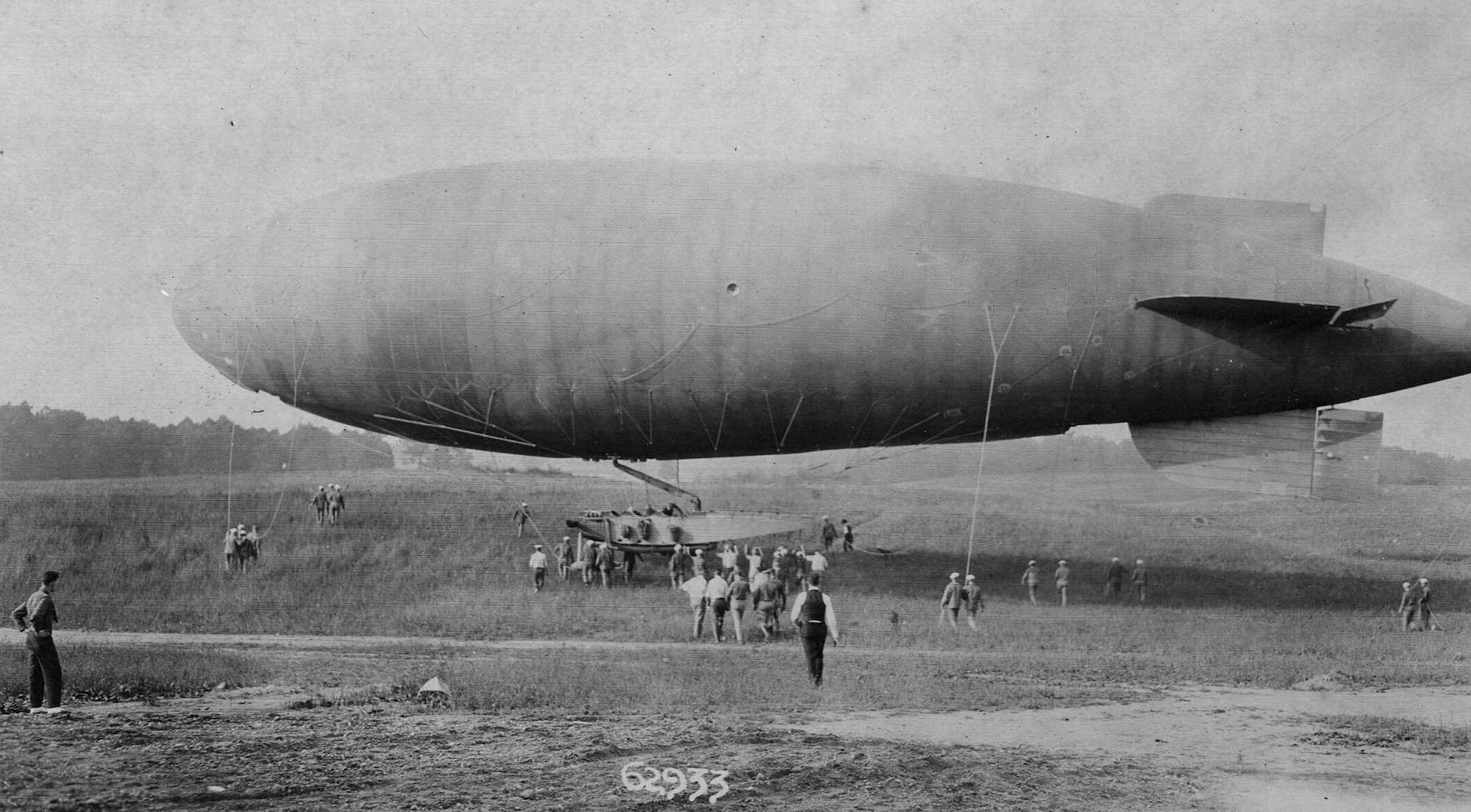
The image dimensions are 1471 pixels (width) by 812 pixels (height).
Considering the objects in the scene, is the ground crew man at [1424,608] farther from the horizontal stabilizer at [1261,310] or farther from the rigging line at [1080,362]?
the rigging line at [1080,362]

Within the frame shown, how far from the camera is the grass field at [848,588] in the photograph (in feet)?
35.4

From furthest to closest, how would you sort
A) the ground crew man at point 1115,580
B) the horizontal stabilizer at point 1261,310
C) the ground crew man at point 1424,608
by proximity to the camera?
the ground crew man at point 1115,580
the ground crew man at point 1424,608
the horizontal stabilizer at point 1261,310

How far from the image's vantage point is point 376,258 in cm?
1320

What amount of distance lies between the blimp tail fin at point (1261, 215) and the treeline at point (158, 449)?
17.4 metres

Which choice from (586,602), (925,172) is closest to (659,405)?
(586,602)

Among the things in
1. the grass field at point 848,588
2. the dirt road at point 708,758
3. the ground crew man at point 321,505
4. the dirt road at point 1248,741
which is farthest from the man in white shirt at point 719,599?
the ground crew man at point 321,505

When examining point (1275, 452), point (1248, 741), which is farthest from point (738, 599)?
point (1275, 452)

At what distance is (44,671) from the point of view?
8547 millimetres

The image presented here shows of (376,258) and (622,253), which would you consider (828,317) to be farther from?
(376,258)

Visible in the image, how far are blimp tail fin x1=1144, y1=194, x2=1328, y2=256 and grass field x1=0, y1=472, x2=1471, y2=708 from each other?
16.9ft

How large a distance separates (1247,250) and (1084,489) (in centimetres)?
1729

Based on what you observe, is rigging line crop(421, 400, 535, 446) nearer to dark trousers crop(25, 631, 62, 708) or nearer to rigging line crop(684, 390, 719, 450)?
rigging line crop(684, 390, 719, 450)

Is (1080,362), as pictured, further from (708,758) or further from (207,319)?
(207,319)

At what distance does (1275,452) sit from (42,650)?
13491 millimetres
